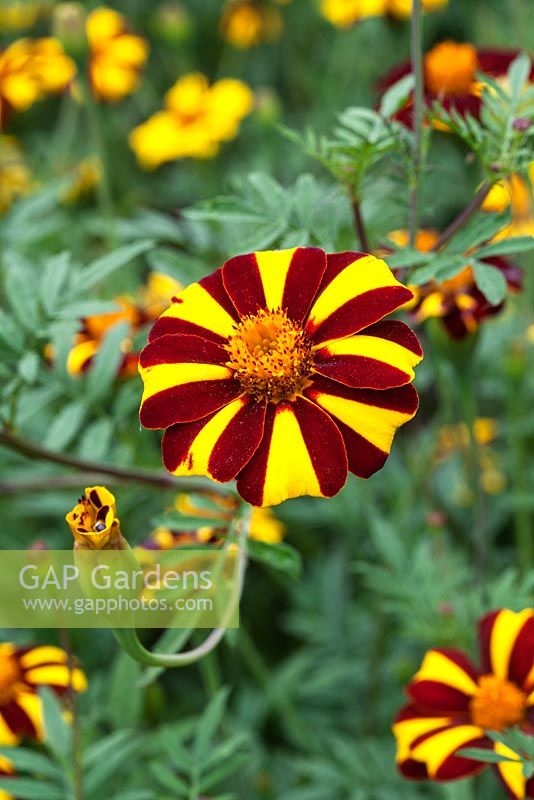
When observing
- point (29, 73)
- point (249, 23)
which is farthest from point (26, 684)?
point (249, 23)

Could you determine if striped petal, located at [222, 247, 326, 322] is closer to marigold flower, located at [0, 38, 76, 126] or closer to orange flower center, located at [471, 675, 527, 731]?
orange flower center, located at [471, 675, 527, 731]

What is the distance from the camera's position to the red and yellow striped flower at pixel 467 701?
2.40ft

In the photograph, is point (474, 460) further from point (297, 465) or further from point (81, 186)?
point (81, 186)

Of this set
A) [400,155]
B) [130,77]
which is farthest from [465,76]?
[130,77]

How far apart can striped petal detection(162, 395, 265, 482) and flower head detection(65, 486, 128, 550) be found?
0.05m

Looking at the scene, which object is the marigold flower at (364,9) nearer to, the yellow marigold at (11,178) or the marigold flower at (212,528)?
the yellow marigold at (11,178)

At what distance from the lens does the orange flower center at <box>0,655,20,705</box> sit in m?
0.89

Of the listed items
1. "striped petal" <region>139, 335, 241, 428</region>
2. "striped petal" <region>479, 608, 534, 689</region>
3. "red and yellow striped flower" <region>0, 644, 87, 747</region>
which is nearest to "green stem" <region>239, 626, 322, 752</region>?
"red and yellow striped flower" <region>0, 644, 87, 747</region>

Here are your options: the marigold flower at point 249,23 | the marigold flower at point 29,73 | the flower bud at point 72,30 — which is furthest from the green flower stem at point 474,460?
the marigold flower at point 249,23

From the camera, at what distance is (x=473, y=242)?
0.71 meters

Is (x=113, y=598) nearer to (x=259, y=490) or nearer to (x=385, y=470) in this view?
(x=259, y=490)

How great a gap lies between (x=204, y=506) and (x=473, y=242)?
278 millimetres

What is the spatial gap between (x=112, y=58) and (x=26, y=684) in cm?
118

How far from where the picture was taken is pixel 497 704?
768mm
